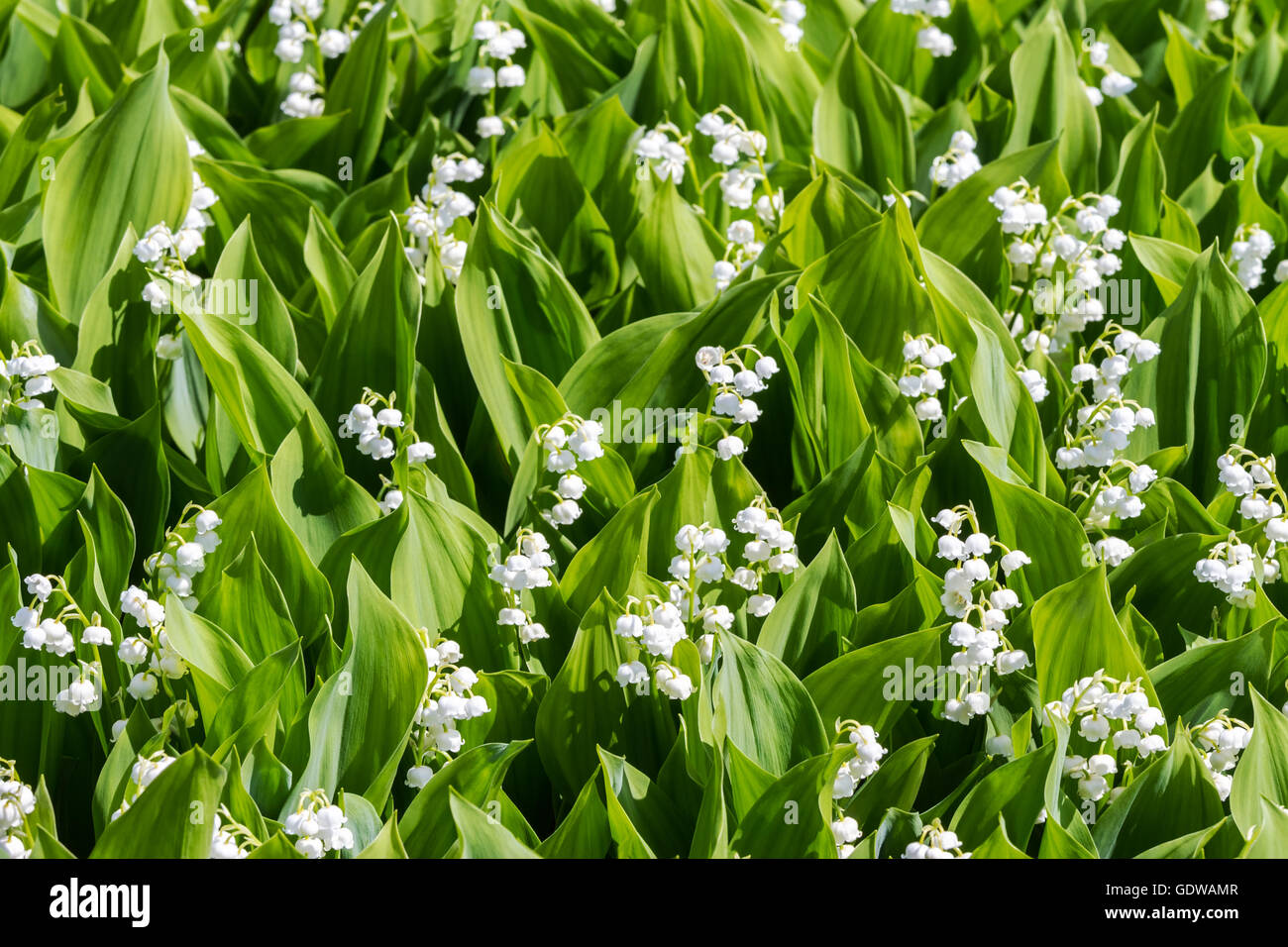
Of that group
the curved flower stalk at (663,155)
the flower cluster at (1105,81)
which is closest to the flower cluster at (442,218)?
the curved flower stalk at (663,155)

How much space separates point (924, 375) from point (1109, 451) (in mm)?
342

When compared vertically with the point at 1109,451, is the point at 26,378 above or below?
above

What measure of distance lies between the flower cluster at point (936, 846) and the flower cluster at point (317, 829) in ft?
2.39

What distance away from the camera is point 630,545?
2156mm

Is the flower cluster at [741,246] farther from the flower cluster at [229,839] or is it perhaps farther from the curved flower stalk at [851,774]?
the flower cluster at [229,839]

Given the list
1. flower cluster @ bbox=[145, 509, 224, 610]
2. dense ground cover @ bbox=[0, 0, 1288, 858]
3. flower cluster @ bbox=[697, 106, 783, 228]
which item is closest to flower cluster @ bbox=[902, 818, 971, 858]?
dense ground cover @ bbox=[0, 0, 1288, 858]

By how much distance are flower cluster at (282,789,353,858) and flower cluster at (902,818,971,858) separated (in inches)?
28.7

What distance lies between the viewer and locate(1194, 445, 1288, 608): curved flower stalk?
6.91 ft

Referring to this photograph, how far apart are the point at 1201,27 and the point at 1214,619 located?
7.35ft

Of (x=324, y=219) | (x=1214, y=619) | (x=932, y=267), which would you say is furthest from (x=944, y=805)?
(x=324, y=219)

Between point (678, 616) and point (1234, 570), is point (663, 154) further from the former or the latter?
point (1234, 570)

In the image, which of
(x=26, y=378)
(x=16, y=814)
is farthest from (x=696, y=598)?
(x=26, y=378)

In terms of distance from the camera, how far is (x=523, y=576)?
206 centimetres

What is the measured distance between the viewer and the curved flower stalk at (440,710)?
1.91 metres
